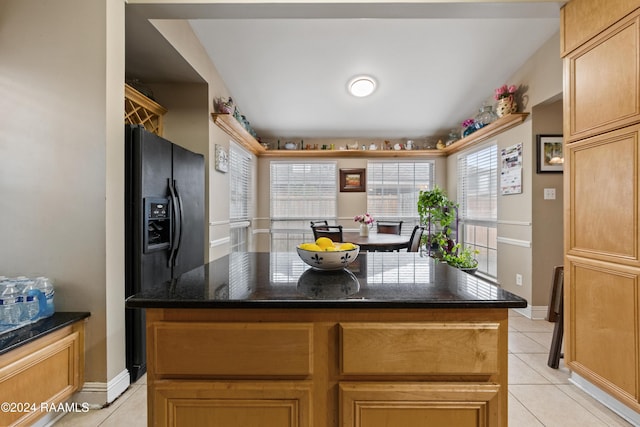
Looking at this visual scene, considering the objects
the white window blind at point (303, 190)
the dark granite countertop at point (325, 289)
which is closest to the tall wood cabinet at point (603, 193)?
the dark granite countertop at point (325, 289)

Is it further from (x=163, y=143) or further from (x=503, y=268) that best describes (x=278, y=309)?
(x=503, y=268)

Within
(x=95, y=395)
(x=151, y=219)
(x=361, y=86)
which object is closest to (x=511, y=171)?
(x=361, y=86)

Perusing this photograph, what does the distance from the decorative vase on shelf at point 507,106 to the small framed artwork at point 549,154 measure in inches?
17.1

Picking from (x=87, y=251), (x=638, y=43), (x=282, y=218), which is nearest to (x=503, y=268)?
(x=638, y=43)

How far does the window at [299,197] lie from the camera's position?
569cm

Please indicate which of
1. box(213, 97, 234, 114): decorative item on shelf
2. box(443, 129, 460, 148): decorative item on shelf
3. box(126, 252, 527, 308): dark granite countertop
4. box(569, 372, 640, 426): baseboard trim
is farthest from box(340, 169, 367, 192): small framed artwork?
box(126, 252, 527, 308): dark granite countertop

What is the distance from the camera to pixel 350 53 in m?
3.62

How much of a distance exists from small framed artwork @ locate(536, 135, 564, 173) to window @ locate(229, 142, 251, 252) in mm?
3411

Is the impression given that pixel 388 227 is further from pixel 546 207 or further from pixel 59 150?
pixel 59 150

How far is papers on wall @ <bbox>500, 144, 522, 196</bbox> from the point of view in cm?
357

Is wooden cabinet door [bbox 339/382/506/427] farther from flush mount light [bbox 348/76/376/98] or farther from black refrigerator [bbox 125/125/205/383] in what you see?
flush mount light [bbox 348/76/376/98]

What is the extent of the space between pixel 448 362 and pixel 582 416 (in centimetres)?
151

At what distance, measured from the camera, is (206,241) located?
3365 millimetres

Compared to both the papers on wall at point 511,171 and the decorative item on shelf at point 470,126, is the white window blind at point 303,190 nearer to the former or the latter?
the decorative item on shelf at point 470,126
